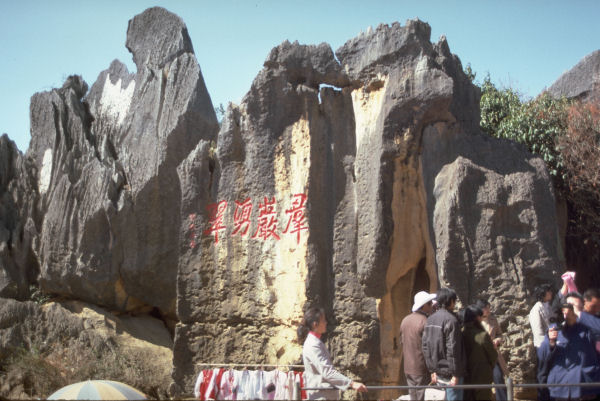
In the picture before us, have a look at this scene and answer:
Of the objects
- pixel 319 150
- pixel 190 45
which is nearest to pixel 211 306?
pixel 319 150

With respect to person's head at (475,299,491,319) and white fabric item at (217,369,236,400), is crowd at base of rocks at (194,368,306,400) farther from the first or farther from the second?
person's head at (475,299,491,319)

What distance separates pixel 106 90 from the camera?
1451 cm

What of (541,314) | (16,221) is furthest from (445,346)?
(16,221)

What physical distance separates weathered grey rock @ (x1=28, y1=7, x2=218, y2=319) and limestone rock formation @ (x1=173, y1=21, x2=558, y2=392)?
2825 millimetres

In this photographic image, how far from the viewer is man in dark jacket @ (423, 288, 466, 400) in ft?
17.6

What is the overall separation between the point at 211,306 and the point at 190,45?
20.4ft

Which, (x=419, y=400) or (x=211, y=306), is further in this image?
(x=211, y=306)

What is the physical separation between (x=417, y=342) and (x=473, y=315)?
63cm

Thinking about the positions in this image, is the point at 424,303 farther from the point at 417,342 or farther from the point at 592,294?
the point at 592,294

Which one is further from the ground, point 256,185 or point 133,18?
point 133,18

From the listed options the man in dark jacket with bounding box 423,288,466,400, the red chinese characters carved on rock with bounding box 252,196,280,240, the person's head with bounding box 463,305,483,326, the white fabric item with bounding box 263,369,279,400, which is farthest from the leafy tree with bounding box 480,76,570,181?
the white fabric item with bounding box 263,369,279,400

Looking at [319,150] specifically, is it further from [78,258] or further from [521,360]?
[78,258]

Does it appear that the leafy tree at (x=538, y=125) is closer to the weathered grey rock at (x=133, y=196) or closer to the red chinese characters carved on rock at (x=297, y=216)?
the red chinese characters carved on rock at (x=297, y=216)

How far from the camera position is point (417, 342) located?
5.95 metres
